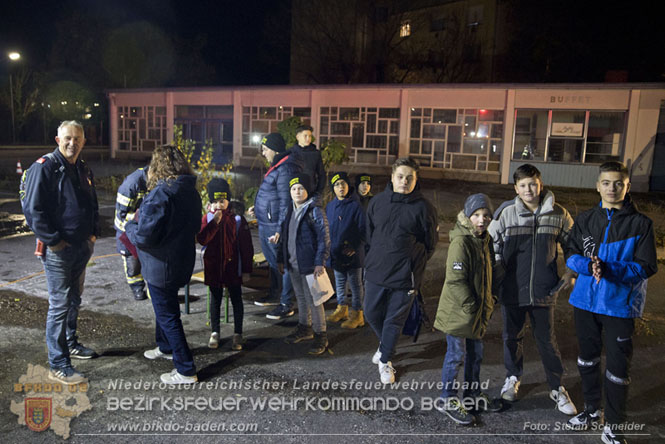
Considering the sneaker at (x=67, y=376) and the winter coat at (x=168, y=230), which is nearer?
the winter coat at (x=168, y=230)

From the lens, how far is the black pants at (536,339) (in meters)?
3.99

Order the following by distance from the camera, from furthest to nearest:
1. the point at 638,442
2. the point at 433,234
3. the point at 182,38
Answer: the point at 182,38 → the point at 433,234 → the point at 638,442

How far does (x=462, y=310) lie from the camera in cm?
375

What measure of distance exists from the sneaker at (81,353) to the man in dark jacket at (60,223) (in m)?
0.41

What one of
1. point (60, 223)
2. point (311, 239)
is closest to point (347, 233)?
point (311, 239)

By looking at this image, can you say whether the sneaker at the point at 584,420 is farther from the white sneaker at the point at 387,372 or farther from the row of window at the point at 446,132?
the row of window at the point at 446,132

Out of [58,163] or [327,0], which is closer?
[58,163]

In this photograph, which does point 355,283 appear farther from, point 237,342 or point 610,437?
point 610,437

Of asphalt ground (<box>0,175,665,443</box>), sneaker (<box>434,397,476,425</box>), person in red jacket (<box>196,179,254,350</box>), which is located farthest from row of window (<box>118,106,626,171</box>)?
sneaker (<box>434,397,476,425</box>)

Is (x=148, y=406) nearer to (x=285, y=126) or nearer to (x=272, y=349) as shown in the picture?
(x=272, y=349)

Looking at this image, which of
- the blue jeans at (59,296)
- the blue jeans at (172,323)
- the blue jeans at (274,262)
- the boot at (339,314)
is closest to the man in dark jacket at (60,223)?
the blue jeans at (59,296)

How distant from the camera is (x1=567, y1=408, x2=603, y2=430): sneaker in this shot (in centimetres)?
374

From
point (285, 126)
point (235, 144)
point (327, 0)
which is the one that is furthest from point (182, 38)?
point (285, 126)

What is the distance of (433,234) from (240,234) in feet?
6.02
